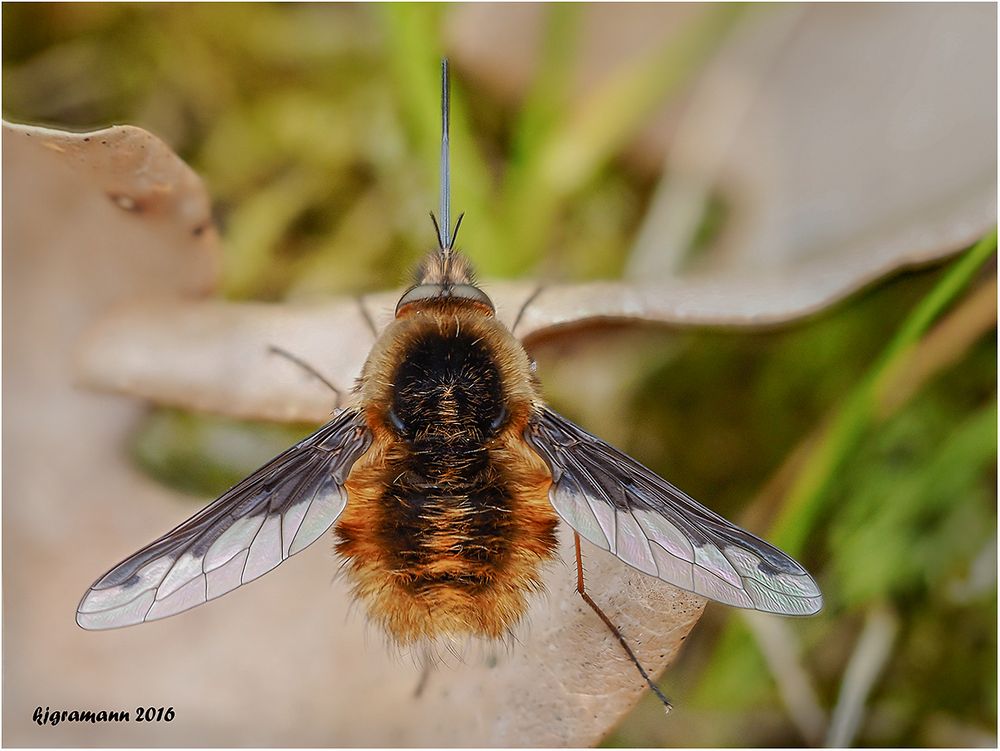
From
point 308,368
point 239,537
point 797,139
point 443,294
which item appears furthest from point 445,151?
point 239,537

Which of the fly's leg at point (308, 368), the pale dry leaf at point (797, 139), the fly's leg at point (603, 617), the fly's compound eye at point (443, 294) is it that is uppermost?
the pale dry leaf at point (797, 139)

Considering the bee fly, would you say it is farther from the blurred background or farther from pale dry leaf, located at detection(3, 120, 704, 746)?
the blurred background

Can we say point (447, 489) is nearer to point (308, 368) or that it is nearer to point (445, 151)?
point (308, 368)

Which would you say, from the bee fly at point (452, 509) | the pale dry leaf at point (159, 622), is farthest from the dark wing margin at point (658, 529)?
the pale dry leaf at point (159, 622)

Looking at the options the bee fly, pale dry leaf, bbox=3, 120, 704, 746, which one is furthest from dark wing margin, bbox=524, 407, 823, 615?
pale dry leaf, bbox=3, 120, 704, 746

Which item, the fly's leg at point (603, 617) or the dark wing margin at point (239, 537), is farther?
the fly's leg at point (603, 617)

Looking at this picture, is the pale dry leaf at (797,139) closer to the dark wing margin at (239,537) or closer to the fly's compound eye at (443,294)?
the fly's compound eye at (443,294)
